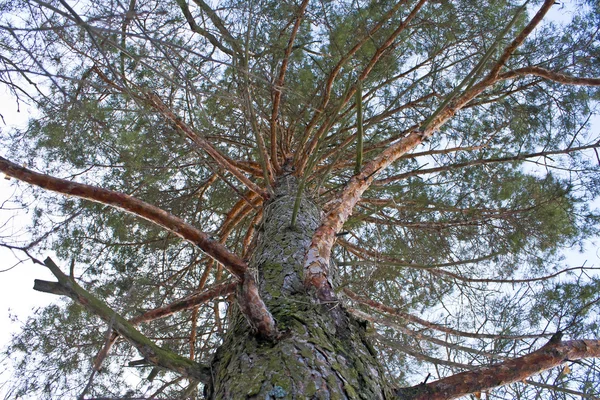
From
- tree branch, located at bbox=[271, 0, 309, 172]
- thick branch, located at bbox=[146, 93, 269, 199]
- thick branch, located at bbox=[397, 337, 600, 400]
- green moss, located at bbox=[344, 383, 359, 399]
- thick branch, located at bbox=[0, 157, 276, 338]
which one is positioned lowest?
green moss, located at bbox=[344, 383, 359, 399]

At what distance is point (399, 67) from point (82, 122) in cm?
257

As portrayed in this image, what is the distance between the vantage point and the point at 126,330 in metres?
1.44

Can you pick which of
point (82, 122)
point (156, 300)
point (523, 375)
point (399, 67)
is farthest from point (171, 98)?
point (523, 375)

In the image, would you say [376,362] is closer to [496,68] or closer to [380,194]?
[496,68]

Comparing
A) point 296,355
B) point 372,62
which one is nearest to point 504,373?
point 296,355

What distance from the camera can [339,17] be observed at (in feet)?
11.8

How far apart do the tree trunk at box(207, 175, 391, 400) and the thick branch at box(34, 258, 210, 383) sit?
72 mm

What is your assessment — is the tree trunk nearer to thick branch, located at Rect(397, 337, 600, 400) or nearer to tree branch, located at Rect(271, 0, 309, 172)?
thick branch, located at Rect(397, 337, 600, 400)

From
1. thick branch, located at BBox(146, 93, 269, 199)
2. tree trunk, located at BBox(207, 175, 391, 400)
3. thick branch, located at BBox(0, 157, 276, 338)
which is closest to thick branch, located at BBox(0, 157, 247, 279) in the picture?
thick branch, located at BBox(0, 157, 276, 338)

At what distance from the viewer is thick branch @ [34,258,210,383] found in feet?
4.37

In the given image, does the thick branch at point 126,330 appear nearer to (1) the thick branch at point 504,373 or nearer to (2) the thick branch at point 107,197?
(2) the thick branch at point 107,197

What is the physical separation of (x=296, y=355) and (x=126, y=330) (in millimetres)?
527

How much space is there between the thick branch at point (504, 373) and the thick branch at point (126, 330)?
67 cm

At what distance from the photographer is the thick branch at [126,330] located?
1331 mm
